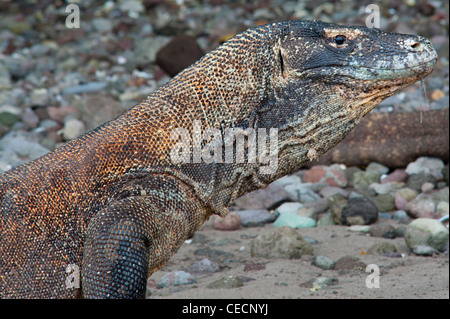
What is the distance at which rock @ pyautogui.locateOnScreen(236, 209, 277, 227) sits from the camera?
7.31m

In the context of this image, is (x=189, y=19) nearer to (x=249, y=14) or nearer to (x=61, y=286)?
(x=249, y=14)

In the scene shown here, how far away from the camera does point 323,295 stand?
507cm

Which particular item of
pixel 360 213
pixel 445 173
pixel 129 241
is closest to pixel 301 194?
pixel 360 213

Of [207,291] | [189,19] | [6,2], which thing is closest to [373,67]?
Result: [207,291]

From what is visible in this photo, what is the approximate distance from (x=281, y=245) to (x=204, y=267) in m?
0.73

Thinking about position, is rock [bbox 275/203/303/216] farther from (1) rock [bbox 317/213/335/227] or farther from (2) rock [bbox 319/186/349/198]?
(2) rock [bbox 319/186/349/198]

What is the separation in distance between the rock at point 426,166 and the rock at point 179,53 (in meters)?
5.04

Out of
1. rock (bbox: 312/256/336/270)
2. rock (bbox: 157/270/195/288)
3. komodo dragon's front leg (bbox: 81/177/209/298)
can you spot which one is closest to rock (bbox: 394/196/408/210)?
rock (bbox: 312/256/336/270)

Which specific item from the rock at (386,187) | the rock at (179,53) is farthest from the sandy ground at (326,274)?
the rock at (179,53)

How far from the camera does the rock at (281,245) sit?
6.14 meters

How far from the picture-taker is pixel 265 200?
775 cm

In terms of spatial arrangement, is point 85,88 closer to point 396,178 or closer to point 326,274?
point 396,178

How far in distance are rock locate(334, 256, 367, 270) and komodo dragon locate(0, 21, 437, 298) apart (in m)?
2.08

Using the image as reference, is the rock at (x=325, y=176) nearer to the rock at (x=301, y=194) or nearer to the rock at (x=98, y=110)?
the rock at (x=301, y=194)
